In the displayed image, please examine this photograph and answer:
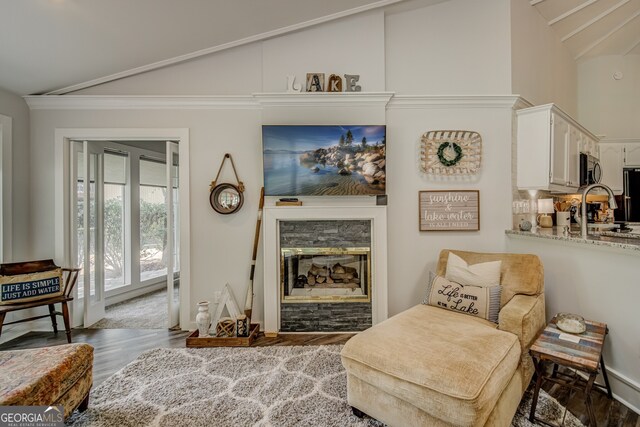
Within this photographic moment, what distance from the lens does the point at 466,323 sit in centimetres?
200

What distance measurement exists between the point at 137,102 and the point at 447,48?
341cm

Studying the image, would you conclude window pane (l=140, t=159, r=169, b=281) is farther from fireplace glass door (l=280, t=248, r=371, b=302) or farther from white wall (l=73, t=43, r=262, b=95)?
fireplace glass door (l=280, t=248, r=371, b=302)

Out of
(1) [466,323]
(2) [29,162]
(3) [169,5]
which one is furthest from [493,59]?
(2) [29,162]

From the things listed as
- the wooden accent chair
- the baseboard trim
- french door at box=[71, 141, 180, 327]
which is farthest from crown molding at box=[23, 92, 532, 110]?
the baseboard trim

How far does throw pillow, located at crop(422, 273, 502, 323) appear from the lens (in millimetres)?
2174

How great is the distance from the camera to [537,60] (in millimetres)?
3572

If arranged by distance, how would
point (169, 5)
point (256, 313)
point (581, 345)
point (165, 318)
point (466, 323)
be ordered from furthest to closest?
1. point (165, 318)
2. point (256, 313)
3. point (169, 5)
4. point (466, 323)
5. point (581, 345)

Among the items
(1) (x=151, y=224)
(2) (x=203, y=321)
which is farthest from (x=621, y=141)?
(1) (x=151, y=224)

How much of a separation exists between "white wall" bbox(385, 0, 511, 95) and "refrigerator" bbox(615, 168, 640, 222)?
3030 mm

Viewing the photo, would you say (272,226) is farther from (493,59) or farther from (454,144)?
(493,59)

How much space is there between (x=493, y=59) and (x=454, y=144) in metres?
1.04

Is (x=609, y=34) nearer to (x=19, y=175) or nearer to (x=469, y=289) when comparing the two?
(x=469, y=289)

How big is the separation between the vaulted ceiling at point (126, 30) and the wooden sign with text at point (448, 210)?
2.06m

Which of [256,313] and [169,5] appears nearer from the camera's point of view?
[169,5]
